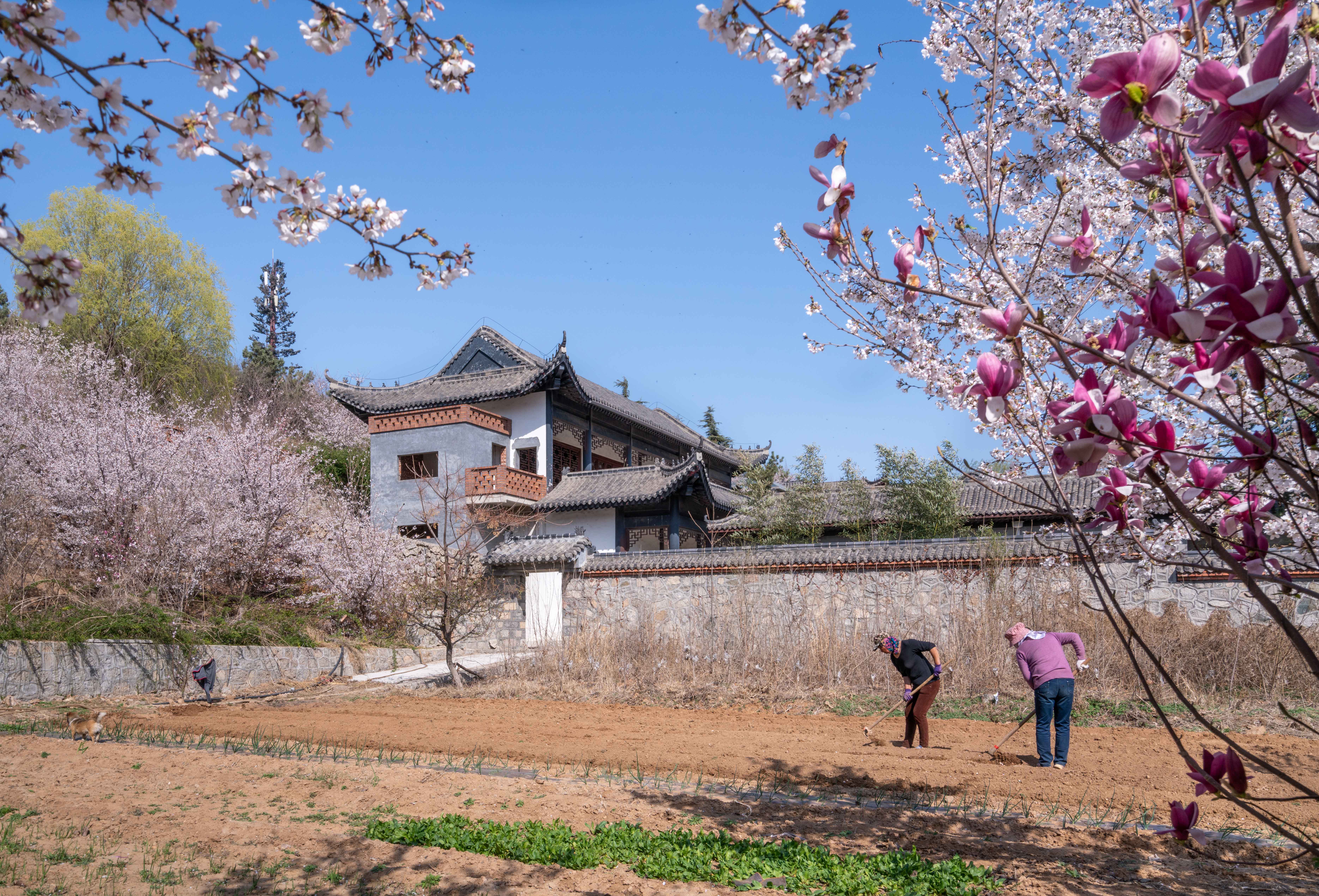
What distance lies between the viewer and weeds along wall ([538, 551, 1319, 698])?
10.5 m

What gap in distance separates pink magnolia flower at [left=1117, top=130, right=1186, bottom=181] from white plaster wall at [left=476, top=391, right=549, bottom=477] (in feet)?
76.5

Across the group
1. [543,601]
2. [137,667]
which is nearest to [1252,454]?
[137,667]

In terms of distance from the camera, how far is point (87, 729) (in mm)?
7840

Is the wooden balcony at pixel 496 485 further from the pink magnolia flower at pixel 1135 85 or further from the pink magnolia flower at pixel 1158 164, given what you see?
the pink magnolia flower at pixel 1135 85

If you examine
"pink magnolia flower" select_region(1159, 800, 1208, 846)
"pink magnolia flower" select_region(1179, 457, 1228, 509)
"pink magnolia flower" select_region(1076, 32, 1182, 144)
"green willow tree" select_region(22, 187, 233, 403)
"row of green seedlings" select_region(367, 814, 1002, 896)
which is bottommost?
"row of green seedlings" select_region(367, 814, 1002, 896)

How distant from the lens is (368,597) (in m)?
17.4

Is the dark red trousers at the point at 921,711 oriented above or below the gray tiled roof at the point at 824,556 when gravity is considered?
below

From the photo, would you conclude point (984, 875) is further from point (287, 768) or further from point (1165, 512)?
point (287, 768)

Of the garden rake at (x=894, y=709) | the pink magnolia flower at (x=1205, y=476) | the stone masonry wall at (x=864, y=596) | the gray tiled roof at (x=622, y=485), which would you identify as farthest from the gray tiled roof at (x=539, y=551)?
the pink magnolia flower at (x=1205, y=476)

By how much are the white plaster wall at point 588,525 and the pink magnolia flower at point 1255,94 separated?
22427mm

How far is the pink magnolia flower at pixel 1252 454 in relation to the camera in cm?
174

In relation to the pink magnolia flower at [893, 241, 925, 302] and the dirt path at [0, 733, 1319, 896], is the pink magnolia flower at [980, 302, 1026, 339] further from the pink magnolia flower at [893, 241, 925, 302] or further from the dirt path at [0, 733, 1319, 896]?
the dirt path at [0, 733, 1319, 896]

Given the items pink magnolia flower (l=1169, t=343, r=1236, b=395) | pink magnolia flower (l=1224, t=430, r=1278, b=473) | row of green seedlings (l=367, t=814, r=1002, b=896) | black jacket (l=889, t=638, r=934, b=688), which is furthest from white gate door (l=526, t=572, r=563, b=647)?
pink magnolia flower (l=1169, t=343, r=1236, b=395)

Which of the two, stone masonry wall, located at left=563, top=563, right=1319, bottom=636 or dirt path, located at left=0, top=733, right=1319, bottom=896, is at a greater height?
stone masonry wall, located at left=563, top=563, right=1319, bottom=636
